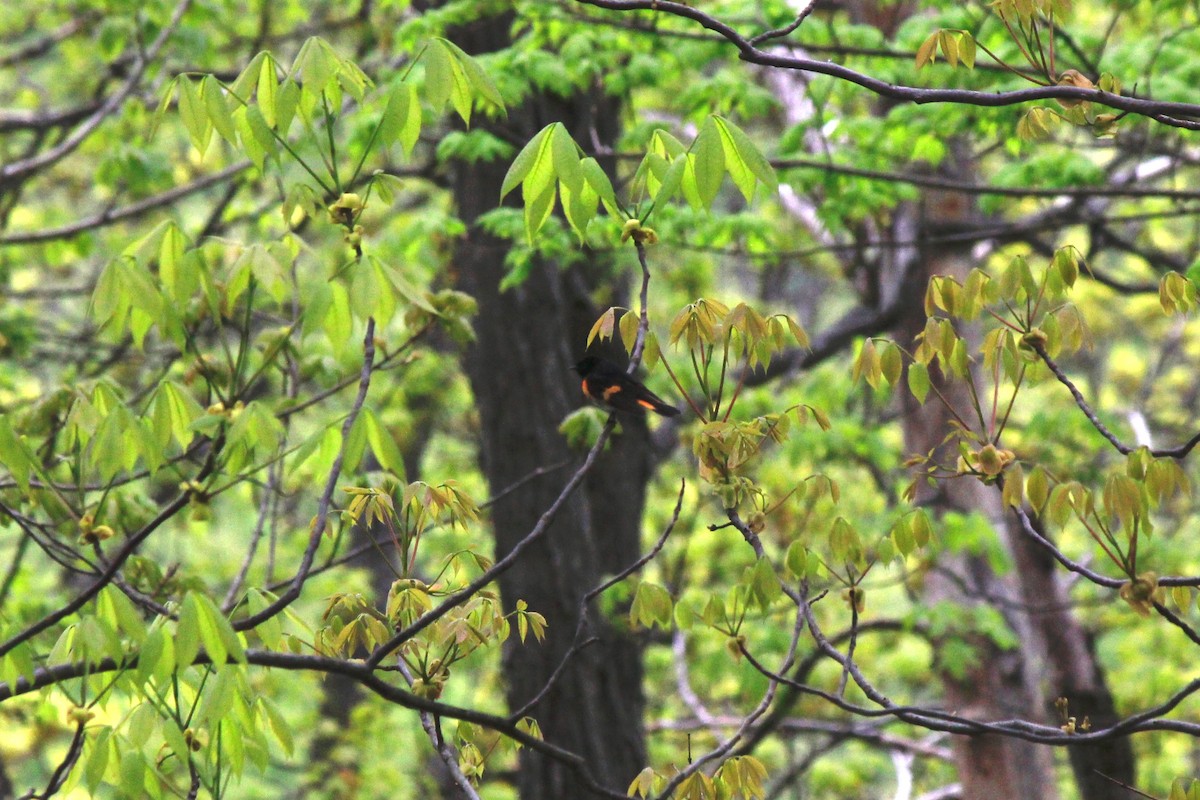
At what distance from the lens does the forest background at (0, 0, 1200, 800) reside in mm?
2178

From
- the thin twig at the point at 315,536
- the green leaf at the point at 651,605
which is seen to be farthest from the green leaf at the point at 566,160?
the green leaf at the point at 651,605

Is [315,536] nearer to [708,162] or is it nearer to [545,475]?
[708,162]

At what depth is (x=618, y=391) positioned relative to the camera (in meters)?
3.51

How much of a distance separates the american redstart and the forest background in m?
0.24

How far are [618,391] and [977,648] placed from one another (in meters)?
5.07

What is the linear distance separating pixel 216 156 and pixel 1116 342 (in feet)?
40.0

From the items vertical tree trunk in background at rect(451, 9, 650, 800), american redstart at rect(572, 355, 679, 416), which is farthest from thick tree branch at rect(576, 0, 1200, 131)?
vertical tree trunk in background at rect(451, 9, 650, 800)

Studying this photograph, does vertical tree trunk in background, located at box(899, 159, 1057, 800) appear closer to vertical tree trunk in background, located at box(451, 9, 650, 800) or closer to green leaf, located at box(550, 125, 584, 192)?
vertical tree trunk in background, located at box(451, 9, 650, 800)

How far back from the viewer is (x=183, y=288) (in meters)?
2.07

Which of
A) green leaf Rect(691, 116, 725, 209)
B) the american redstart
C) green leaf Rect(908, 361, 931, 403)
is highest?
the american redstart

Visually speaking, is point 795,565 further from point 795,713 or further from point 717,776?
point 795,713

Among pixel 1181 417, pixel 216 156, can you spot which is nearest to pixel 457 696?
pixel 216 156

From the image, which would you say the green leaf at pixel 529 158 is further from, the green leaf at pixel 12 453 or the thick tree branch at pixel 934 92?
the green leaf at pixel 12 453

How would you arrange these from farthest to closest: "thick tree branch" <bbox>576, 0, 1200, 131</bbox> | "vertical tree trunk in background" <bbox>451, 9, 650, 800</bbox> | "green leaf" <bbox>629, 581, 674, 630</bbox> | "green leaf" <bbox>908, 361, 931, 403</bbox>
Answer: "vertical tree trunk in background" <bbox>451, 9, 650, 800</bbox>, "green leaf" <bbox>629, 581, 674, 630</bbox>, "green leaf" <bbox>908, 361, 931, 403</bbox>, "thick tree branch" <bbox>576, 0, 1200, 131</bbox>
